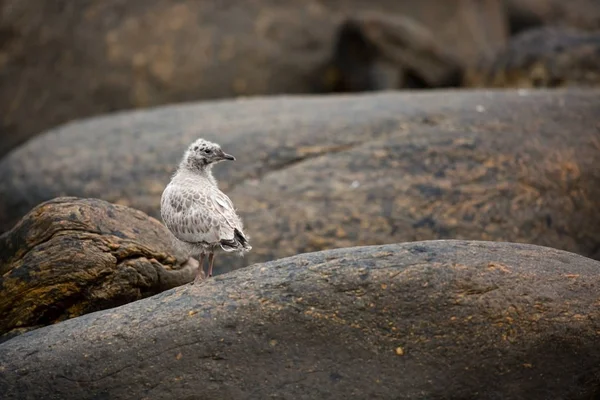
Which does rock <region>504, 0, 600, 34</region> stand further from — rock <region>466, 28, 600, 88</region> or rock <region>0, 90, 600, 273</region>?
rock <region>0, 90, 600, 273</region>

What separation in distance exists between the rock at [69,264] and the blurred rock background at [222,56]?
580cm

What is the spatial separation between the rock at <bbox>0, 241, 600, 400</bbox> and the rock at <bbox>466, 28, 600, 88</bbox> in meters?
6.43

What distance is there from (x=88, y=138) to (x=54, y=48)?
261 cm

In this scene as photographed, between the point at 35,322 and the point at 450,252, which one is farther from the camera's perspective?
the point at 35,322

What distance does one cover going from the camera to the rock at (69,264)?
6.29 m

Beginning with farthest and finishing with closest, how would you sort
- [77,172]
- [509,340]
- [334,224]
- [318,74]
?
[318,74]
[77,172]
[334,224]
[509,340]

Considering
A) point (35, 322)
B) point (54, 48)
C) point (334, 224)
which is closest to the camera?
point (35, 322)

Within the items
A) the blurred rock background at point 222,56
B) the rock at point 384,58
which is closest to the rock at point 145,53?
the blurred rock background at point 222,56

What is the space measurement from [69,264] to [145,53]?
254 inches

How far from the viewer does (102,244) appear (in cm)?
640

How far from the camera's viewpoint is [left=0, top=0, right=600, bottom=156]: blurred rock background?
38.9 feet

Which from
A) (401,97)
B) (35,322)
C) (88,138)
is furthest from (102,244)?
(401,97)

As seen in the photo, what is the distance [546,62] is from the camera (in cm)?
1182

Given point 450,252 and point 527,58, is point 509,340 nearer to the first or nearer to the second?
point 450,252
